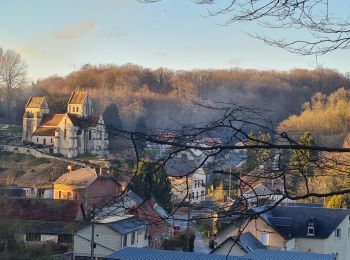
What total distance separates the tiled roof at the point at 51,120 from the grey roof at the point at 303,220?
89.5 ft

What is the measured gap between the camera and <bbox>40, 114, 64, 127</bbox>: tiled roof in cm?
4475

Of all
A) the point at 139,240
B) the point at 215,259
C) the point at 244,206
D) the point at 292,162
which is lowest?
the point at 139,240

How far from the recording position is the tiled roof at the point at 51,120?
1762 inches

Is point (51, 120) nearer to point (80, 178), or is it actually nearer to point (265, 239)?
point (80, 178)

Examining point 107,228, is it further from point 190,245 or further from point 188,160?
point 188,160

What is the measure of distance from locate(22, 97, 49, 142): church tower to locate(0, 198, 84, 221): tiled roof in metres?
24.0

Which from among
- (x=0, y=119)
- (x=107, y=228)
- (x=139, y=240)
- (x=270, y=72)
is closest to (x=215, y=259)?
(x=107, y=228)

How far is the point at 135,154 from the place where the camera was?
3.20 m

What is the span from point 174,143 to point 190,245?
1661 cm

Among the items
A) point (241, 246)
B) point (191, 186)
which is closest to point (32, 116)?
point (241, 246)

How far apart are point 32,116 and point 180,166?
144ft

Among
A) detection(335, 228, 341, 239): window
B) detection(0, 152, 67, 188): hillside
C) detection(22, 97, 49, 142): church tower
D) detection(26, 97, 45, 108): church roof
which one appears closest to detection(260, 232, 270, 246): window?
detection(335, 228, 341, 239): window

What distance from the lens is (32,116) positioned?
1823 inches

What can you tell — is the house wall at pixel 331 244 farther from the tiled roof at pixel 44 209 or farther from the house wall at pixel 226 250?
the tiled roof at pixel 44 209
